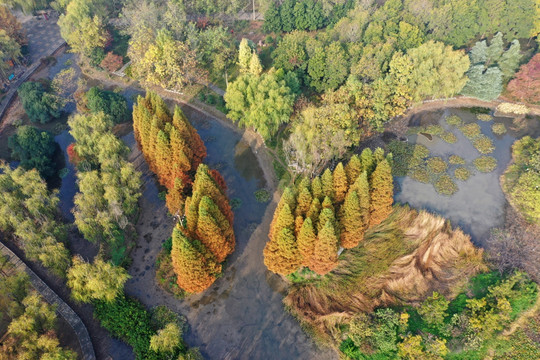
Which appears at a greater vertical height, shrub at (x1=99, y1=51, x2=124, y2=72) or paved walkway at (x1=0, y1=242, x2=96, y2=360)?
shrub at (x1=99, y1=51, x2=124, y2=72)

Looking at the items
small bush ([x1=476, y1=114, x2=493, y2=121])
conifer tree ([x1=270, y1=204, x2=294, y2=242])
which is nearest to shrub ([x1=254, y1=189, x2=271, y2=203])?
conifer tree ([x1=270, y1=204, x2=294, y2=242])

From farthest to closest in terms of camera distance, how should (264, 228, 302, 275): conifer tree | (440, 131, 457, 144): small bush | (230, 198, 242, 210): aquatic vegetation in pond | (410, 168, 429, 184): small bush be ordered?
(440, 131, 457, 144): small bush
(410, 168, 429, 184): small bush
(230, 198, 242, 210): aquatic vegetation in pond
(264, 228, 302, 275): conifer tree

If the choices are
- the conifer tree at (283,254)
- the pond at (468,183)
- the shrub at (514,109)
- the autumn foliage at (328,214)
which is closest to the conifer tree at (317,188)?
the autumn foliage at (328,214)

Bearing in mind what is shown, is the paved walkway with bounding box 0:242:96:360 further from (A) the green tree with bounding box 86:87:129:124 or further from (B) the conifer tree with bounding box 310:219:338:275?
(A) the green tree with bounding box 86:87:129:124

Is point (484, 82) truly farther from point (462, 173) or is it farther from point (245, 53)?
point (245, 53)

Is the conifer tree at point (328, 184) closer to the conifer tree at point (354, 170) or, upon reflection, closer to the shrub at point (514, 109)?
the conifer tree at point (354, 170)

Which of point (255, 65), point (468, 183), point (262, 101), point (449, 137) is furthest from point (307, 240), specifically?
point (449, 137)
